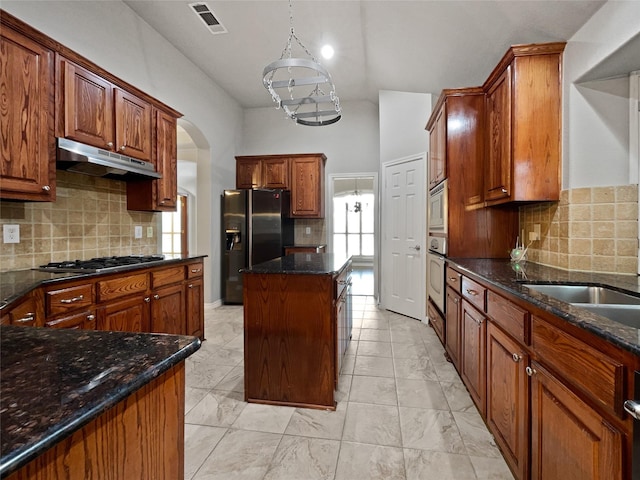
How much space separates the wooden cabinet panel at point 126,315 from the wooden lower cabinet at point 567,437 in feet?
8.06

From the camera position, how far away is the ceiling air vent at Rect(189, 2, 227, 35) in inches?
119

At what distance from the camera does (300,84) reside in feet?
7.55

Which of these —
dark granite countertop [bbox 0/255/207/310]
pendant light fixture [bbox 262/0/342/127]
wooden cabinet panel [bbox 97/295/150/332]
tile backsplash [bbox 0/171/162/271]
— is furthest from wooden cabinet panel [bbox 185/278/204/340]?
pendant light fixture [bbox 262/0/342/127]

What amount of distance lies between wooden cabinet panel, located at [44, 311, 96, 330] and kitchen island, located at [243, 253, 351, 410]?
3.21 ft

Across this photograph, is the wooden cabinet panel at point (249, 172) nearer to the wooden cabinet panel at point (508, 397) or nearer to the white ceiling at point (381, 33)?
the white ceiling at point (381, 33)

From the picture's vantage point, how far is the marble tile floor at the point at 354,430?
1.55 m

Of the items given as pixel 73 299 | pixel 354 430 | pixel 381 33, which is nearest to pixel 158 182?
pixel 73 299

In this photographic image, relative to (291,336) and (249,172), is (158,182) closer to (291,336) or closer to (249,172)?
(291,336)

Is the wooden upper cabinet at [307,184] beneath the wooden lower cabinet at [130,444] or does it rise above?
above

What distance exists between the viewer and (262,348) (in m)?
2.13

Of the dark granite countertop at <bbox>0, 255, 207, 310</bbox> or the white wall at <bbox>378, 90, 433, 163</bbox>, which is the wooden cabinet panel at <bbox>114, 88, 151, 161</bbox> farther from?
the white wall at <bbox>378, 90, 433, 163</bbox>

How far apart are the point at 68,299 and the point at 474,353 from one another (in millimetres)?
2491

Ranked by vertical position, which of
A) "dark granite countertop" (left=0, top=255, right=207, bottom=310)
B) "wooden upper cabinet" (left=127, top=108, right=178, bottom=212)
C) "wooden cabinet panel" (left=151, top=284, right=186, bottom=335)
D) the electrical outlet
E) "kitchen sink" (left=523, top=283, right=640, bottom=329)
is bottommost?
"wooden cabinet panel" (left=151, top=284, right=186, bottom=335)

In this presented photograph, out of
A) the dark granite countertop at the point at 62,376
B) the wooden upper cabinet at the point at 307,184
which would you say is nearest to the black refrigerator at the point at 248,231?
the wooden upper cabinet at the point at 307,184
